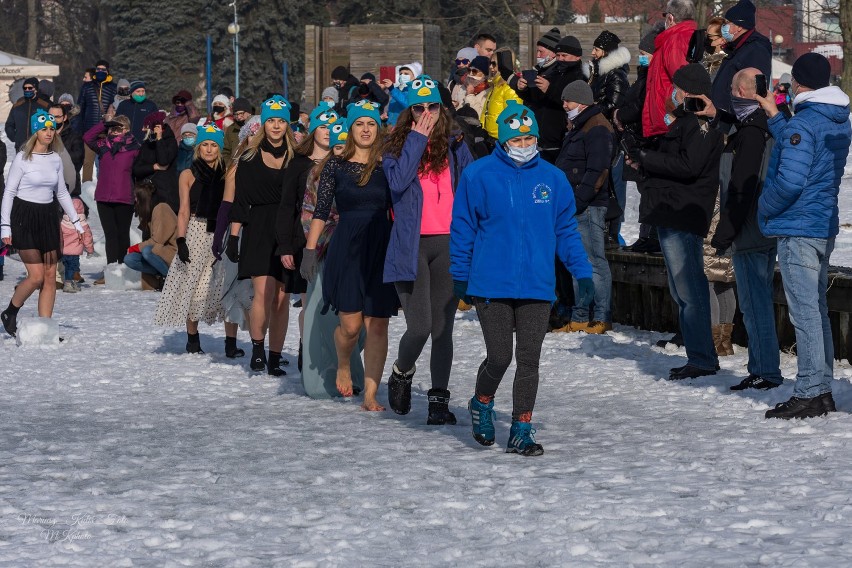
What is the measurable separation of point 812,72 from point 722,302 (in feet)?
10.6

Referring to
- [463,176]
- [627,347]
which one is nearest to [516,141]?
[463,176]

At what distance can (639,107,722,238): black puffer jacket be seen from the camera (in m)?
10.1

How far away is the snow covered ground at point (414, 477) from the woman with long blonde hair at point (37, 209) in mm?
2513

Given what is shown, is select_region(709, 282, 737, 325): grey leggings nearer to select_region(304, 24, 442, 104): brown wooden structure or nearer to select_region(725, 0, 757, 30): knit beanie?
select_region(725, 0, 757, 30): knit beanie

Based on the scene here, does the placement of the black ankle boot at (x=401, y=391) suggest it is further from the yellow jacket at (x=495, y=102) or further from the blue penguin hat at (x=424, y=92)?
the yellow jacket at (x=495, y=102)

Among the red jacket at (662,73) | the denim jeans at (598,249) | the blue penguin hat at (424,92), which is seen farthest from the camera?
the denim jeans at (598,249)

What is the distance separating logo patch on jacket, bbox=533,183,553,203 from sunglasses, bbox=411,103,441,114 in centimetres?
135

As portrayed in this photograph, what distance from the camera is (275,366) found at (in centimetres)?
1148

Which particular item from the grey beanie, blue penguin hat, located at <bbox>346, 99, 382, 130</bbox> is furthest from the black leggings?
blue penguin hat, located at <bbox>346, 99, 382, 130</bbox>

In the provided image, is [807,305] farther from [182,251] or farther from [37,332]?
[37,332]

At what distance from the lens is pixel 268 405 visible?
9.94 meters

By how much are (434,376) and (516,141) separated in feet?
5.87

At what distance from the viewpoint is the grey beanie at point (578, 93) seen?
41.1 feet

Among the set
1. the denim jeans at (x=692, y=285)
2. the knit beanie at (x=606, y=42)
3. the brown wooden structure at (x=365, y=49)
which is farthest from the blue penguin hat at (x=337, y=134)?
the brown wooden structure at (x=365, y=49)
